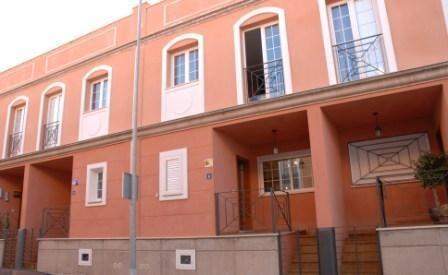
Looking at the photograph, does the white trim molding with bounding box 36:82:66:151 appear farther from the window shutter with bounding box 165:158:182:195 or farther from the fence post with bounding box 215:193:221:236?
the fence post with bounding box 215:193:221:236

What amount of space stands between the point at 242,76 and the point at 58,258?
7.84 metres

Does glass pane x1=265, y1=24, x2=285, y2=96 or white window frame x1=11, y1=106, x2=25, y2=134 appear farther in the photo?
white window frame x1=11, y1=106, x2=25, y2=134

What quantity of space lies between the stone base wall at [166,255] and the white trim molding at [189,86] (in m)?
3.50

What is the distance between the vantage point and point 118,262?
10.6 metres

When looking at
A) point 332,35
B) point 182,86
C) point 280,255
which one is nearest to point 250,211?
point 280,255

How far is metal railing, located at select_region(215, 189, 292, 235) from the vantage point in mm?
A: 9977

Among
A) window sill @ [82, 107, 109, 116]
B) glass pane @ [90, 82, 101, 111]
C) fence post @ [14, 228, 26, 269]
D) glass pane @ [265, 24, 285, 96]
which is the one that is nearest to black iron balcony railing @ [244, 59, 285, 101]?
glass pane @ [265, 24, 285, 96]

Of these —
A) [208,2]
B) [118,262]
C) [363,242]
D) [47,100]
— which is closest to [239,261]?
[363,242]

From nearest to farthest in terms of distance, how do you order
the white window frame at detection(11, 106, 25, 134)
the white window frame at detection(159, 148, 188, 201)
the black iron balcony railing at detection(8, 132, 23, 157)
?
the white window frame at detection(159, 148, 188, 201)
the black iron balcony railing at detection(8, 132, 23, 157)
the white window frame at detection(11, 106, 25, 134)

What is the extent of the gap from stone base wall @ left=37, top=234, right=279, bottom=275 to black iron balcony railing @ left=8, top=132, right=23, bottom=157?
440cm

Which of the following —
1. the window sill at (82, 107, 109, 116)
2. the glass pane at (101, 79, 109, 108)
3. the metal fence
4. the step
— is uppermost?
the glass pane at (101, 79, 109, 108)

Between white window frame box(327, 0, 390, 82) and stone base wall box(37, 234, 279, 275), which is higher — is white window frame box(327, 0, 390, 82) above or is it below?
above

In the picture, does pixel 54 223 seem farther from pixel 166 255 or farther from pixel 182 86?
pixel 182 86

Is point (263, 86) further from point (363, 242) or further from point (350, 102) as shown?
point (363, 242)
